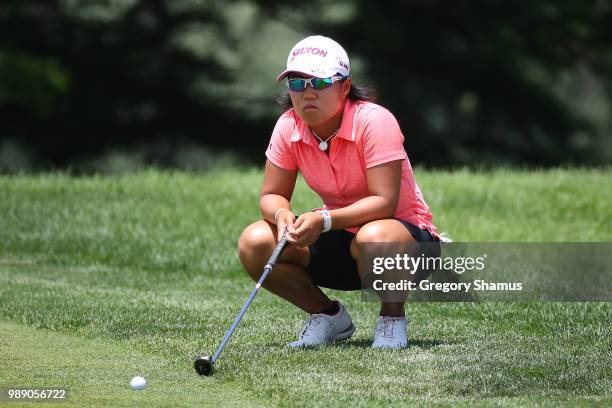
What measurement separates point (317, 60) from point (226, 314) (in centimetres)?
179

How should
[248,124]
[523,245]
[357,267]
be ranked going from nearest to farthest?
[357,267], [523,245], [248,124]

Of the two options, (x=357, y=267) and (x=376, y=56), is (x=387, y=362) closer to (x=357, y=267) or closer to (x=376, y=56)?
(x=357, y=267)

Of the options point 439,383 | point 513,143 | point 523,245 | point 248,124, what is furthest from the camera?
point 513,143

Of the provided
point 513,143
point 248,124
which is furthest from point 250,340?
point 513,143

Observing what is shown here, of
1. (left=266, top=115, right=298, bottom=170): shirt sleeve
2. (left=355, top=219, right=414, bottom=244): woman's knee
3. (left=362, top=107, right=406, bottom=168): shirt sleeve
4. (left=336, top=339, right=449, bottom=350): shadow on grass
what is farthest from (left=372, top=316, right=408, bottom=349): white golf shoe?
(left=266, top=115, right=298, bottom=170): shirt sleeve

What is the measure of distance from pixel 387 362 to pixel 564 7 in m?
15.6

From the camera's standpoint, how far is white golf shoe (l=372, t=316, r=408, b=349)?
5242 mm

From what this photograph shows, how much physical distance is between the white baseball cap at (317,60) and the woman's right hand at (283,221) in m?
0.56

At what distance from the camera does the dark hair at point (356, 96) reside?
17.7ft

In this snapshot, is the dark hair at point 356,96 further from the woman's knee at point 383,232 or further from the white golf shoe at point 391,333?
Answer: the white golf shoe at point 391,333

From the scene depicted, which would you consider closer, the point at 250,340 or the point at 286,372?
the point at 286,372

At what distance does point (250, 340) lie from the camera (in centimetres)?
552

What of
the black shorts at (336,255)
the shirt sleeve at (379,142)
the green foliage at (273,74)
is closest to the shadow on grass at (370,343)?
the black shorts at (336,255)

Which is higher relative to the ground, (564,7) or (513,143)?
(564,7)
